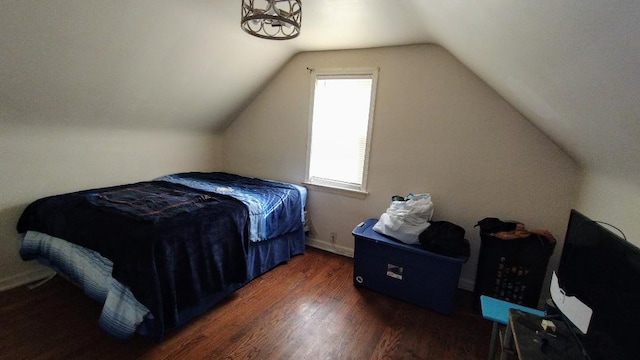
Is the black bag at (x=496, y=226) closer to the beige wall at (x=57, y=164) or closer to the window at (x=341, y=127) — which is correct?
the window at (x=341, y=127)

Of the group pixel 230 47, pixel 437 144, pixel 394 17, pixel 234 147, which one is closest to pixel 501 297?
pixel 437 144

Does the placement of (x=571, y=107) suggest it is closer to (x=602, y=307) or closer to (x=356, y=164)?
(x=602, y=307)

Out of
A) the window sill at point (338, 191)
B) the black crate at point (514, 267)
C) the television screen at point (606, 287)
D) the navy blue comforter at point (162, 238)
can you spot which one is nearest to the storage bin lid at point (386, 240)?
the black crate at point (514, 267)

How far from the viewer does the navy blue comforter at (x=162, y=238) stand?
166cm

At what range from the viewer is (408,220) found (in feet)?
7.67

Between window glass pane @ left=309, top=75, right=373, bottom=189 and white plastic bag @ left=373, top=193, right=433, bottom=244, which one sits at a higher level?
window glass pane @ left=309, top=75, right=373, bottom=189

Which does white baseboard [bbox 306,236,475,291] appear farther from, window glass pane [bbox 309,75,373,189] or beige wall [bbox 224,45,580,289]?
window glass pane [bbox 309,75,373,189]

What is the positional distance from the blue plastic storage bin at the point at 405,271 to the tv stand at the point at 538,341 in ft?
2.64

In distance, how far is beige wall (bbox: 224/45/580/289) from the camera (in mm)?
2264

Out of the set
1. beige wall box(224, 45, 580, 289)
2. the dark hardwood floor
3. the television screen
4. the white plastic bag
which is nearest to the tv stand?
the television screen

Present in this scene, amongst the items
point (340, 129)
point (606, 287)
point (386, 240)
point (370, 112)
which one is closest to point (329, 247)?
point (386, 240)

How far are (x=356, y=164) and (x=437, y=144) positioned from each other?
0.81 m

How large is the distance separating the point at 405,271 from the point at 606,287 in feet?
4.68

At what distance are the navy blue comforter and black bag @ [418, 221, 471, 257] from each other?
4.62 feet
